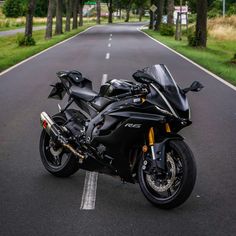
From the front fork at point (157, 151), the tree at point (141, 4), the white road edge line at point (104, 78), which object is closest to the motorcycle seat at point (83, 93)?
the front fork at point (157, 151)

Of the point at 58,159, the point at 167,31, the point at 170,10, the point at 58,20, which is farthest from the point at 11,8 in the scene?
the point at 58,159

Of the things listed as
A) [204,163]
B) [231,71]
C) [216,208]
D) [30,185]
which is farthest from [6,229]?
[231,71]

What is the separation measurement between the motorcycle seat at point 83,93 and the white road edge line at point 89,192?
929 mm

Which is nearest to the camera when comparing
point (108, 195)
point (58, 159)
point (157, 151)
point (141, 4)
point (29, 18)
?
point (157, 151)

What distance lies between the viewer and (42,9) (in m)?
125

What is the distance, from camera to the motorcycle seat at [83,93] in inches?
243

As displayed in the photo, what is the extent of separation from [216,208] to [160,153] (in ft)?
2.61

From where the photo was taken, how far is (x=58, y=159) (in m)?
6.60

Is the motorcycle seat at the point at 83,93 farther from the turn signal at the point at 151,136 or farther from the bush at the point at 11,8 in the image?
the bush at the point at 11,8

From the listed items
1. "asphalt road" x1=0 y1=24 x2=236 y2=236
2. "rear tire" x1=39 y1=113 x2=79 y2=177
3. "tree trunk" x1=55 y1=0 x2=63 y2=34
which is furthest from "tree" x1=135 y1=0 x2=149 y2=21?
"rear tire" x1=39 y1=113 x2=79 y2=177

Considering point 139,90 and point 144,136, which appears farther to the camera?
point 144,136

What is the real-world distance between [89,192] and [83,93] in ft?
3.66

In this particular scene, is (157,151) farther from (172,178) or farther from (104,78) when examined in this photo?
(104,78)

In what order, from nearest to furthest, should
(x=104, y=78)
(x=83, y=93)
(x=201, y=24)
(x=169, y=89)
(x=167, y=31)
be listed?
(x=169, y=89) < (x=83, y=93) < (x=104, y=78) < (x=201, y=24) < (x=167, y=31)
